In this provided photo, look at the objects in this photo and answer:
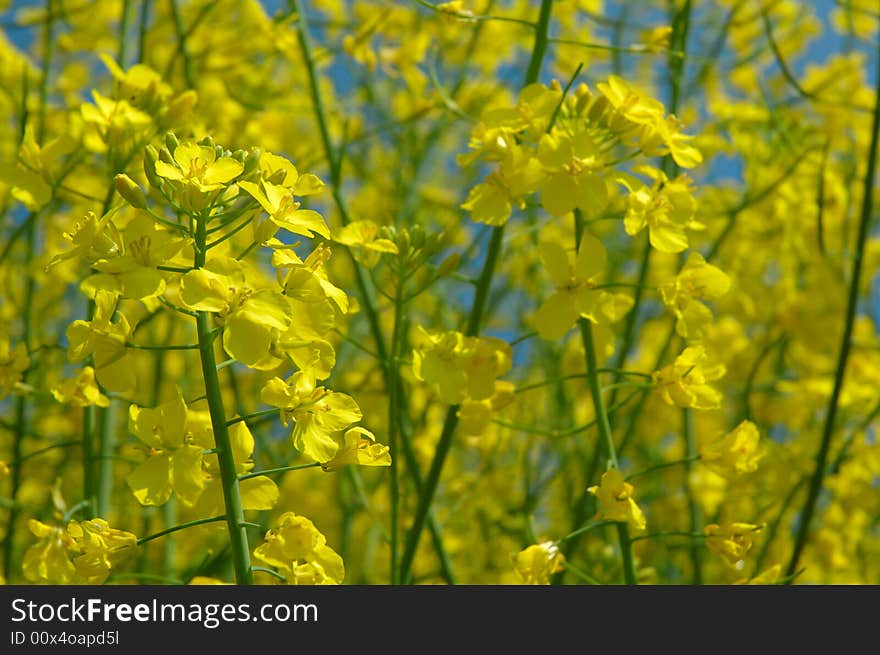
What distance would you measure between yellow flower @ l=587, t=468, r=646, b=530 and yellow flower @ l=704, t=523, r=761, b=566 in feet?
0.35

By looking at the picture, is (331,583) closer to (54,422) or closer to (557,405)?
(557,405)

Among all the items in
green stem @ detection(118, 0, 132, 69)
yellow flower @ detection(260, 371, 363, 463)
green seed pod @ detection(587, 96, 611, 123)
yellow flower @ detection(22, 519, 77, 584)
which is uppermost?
green stem @ detection(118, 0, 132, 69)

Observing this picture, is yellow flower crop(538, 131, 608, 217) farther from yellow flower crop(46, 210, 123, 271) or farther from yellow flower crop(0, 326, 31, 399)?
yellow flower crop(0, 326, 31, 399)

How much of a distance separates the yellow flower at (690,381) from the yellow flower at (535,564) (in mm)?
223

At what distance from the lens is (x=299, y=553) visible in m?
0.92

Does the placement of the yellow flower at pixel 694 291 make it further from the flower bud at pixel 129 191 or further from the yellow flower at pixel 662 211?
the flower bud at pixel 129 191

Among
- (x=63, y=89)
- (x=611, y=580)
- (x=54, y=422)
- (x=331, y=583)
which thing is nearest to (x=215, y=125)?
(x=63, y=89)

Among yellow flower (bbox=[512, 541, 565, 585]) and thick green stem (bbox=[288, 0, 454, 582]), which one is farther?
thick green stem (bbox=[288, 0, 454, 582])

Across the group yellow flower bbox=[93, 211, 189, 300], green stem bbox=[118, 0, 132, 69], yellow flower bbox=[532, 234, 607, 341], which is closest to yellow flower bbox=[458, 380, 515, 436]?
yellow flower bbox=[532, 234, 607, 341]

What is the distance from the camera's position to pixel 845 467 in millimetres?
2102

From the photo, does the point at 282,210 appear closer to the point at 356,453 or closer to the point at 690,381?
the point at 356,453

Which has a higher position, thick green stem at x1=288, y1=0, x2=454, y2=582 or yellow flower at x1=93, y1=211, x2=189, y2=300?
thick green stem at x1=288, y1=0, x2=454, y2=582

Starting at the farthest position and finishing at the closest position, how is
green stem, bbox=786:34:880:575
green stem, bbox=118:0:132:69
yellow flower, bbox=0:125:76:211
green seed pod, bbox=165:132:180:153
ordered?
green stem, bbox=118:0:132:69 < green stem, bbox=786:34:880:575 < yellow flower, bbox=0:125:76:211 < green seed pod, bbox=165:132:180:153

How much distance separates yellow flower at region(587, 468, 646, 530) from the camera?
1.07 meters
